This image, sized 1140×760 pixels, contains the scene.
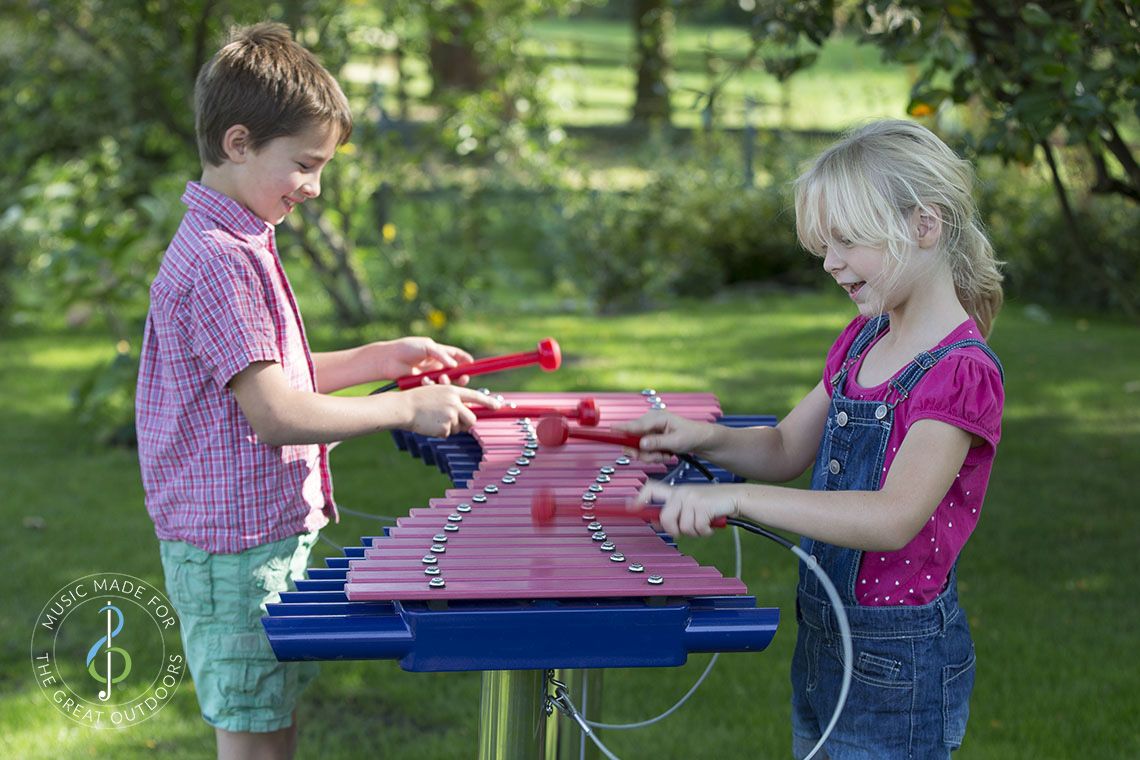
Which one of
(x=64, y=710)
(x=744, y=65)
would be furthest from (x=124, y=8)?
(x=64, y=710)

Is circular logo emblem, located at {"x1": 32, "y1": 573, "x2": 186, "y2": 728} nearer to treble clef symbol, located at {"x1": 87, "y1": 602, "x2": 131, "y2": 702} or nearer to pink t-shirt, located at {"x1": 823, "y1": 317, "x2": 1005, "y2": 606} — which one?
treble clef symbol, located at {"x1": 87, "y1": 602, "x2": 131, "y2": 702}

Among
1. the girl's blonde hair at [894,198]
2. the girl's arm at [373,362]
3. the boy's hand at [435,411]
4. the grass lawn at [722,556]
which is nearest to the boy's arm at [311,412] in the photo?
the boy's hand at [435,411]

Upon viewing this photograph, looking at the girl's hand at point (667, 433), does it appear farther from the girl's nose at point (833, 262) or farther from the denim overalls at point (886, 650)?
the girl's nose at point (833, 262)

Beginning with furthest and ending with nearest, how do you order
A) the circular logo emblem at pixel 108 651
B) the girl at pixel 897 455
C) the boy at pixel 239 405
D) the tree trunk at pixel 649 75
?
the tree trunk at pixel 649 75
the circular logo emblem at pixel 108 651
the boy at pixel 239 405
the girl at pixel 897 455

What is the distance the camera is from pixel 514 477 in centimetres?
280

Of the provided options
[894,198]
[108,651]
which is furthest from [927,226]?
[108,651]

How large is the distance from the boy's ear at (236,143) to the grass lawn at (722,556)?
179 cm

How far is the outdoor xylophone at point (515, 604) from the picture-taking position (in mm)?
2143

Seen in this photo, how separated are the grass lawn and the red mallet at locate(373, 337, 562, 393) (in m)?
1.15

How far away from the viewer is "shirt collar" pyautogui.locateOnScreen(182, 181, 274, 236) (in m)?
2.83

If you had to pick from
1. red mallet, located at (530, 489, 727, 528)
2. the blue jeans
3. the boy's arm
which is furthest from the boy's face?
Answer: the blue jeans

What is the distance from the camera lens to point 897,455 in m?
2.28

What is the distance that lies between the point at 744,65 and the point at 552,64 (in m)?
3.16

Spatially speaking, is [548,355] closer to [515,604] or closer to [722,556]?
[515,604]
